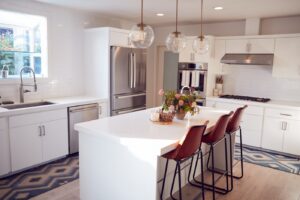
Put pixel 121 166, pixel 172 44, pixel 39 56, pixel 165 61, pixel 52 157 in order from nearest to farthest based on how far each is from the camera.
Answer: pixel 121 166
pixel 172 44
pixel 52 157
pixel 39 56
pixel 165 61

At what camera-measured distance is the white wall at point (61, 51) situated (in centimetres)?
393

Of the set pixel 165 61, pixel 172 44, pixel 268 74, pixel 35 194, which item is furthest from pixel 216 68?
pixel 35 194

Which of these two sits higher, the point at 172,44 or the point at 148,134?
the point at 172,44

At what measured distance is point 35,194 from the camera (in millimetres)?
2926

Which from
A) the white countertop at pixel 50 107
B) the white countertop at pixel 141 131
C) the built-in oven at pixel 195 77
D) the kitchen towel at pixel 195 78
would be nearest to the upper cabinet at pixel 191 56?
the built-in oven at pixel 195 77

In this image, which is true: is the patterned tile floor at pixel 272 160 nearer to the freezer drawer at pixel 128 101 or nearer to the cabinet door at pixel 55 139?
the freezer drawer at pixel 128 101

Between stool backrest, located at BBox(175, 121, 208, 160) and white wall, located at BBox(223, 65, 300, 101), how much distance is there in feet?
11.3

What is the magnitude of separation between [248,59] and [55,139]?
3748mm

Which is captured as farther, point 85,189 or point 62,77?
point 62,77

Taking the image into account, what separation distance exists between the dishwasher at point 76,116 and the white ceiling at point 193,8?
5.59 ft

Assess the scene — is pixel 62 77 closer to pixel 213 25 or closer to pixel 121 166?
pixel 121 166

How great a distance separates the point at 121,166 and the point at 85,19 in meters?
3.52

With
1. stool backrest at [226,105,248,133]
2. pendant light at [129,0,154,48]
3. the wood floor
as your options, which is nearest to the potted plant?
stool backrest at [226,105,248,133]

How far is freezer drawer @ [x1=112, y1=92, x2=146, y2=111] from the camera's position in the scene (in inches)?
186
